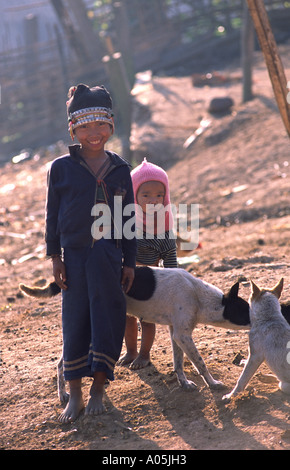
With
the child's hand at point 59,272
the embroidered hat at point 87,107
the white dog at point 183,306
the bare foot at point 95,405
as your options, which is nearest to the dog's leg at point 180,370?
the white dog at point 183,306

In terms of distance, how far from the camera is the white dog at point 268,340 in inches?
145

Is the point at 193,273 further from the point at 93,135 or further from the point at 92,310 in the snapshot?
the point at 93,135

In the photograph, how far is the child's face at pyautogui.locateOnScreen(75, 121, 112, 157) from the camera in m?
3.75

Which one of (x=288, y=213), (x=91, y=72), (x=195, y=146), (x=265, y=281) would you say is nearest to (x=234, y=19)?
(x=91, y=72)

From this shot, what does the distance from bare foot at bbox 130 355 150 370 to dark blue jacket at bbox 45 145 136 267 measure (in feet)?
3.61

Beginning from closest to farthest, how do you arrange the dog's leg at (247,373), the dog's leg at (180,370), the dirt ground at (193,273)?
the dirt ground at (193,273) < the dog's leg at (247,373) < the dog's leg at (180,370)

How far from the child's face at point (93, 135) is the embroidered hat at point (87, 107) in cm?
3

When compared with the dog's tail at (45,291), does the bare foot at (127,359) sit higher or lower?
lower

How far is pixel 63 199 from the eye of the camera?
3770 millimetres

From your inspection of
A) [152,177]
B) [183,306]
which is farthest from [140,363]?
[152,177]

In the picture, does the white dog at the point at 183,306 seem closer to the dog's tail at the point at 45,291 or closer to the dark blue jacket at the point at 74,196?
the dog's tail at the point at 45,291

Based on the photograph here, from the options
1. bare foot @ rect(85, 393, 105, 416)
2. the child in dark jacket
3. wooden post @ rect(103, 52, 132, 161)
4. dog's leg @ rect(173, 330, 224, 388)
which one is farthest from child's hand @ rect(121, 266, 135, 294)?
wooden post @ rect(103, 52, 132, 161)

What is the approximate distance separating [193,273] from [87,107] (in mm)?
3286

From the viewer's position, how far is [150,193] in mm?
4441
